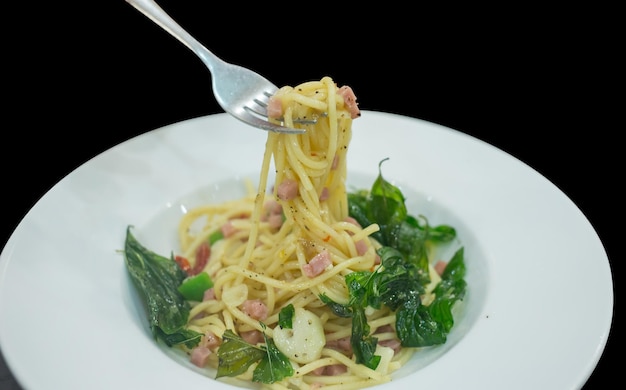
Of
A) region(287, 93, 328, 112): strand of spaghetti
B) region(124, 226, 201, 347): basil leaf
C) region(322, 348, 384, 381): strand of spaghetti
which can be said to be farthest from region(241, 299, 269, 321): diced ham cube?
region(287, 93, 328, 112): strand of spaghetti

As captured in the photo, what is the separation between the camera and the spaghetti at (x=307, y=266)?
4613 mm

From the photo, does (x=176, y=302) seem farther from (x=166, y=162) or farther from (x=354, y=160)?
(x=354, y=160)

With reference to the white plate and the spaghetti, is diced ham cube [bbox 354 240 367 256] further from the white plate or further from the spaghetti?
the white plate

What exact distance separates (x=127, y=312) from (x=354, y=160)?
2.43 m

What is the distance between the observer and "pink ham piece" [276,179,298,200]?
479 cm

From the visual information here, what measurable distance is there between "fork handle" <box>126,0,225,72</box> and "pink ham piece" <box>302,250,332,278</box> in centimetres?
151

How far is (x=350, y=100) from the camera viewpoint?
4.61m

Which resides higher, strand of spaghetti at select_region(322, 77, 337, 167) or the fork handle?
the fork handle

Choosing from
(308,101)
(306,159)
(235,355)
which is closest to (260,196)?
(306,159)

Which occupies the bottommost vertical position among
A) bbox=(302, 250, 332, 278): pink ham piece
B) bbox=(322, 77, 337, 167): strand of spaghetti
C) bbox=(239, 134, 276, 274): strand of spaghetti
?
bbox=(302, 250, 332, 278): pink ham piece

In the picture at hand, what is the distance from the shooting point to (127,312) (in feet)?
15.1

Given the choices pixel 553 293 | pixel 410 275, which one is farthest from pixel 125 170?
pixel 553 293

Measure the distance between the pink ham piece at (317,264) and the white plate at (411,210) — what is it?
86 centimetres

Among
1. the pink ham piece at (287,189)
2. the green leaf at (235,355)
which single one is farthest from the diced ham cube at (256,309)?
the pink ham piece at (287,189)
